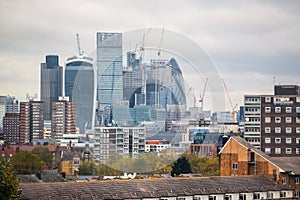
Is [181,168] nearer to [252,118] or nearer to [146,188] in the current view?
[252,118]

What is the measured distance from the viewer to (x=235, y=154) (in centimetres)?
7681

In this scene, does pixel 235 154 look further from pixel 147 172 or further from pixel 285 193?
pixel 147 172

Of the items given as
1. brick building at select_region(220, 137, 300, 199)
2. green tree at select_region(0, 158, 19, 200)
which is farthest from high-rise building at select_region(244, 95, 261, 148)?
green tree at select_region(0, 158, 19, 200)

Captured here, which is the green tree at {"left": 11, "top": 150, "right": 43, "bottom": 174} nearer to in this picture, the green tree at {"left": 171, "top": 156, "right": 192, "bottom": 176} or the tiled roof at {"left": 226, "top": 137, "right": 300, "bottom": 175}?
the green tree at {"left": 171, "top": 156, "right": 192, "bottom": 176}

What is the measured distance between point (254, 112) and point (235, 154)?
54.2 metres

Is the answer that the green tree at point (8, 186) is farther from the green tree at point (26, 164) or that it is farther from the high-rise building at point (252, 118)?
the high-rise building at point (252, 118)

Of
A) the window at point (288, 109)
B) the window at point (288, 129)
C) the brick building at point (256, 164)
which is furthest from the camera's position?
the window at point (288, 109)

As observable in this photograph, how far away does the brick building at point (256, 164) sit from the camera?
72.4 m

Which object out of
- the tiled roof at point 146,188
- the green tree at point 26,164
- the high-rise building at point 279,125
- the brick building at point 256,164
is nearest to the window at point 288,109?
the high-rise building at point 279,125

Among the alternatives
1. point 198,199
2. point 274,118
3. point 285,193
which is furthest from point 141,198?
point 274,118

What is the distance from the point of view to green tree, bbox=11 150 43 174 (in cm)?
11725

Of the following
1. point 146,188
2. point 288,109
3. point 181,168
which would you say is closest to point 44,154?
point 181,168

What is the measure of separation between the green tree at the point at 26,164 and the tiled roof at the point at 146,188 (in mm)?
50361

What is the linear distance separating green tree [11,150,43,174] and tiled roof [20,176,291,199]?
165 feet
